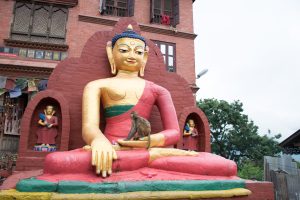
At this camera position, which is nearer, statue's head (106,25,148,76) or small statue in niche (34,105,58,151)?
small statue in niche (34,105,58,151)

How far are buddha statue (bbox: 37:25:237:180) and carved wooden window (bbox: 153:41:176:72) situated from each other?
8.83m

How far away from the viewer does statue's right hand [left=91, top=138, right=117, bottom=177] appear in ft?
9.62

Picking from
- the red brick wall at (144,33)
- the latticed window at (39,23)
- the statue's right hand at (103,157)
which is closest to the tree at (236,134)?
the red brick wall at (144,33)

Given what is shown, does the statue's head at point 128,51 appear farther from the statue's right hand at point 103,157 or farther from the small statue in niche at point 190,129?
the statue's right hand at point 103,157

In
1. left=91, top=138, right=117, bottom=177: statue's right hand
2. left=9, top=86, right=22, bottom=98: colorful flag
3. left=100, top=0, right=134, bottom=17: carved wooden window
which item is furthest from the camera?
left=100, top=0, right=134, bottom=17: carved wooden window

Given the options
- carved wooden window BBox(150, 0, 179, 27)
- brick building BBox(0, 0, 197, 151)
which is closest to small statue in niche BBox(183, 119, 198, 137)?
brick building BBox(0, 0, 197, 151)

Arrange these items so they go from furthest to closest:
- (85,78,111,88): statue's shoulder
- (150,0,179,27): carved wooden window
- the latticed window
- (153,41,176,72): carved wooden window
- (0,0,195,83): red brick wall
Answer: (150,0,179,27): carved wooden window, (153,41,176,72): carved wooden window, (0,0,195,83): red brick wall, the latticed window, (85,78,111,88): statue's shoulder

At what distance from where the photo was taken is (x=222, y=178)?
332 centimetres

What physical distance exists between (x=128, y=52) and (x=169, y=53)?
9583 millimetres

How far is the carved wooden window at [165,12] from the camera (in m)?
14.1

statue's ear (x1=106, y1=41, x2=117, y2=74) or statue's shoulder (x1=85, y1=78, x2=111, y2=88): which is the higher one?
statue's ear (x1=106, y1=41, x2=117, y2=74)

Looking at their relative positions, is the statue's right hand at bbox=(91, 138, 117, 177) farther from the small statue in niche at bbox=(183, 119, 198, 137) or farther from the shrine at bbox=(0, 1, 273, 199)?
the small statue in niche at bbox=(183, 119, 198, 137)

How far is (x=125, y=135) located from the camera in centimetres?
405

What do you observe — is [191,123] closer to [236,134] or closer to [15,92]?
[15,92]
